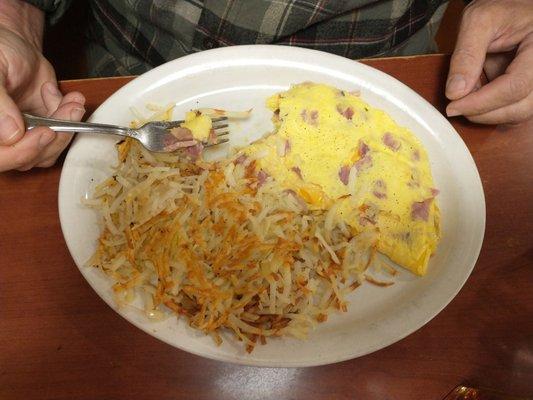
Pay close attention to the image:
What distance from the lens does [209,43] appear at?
1.41 meters

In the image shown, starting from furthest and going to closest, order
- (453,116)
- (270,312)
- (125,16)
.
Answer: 1. (125,16)
2. (453,116)
3. (270,312)

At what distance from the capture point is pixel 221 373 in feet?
3.48

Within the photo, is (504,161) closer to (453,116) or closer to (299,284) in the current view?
(453,116)

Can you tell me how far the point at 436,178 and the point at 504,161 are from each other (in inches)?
9.7

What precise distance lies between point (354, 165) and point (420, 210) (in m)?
0.20

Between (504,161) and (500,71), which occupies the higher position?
(500,71)

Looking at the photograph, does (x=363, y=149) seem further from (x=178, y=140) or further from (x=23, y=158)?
(x=23, y=158)

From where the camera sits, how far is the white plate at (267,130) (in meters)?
0.96

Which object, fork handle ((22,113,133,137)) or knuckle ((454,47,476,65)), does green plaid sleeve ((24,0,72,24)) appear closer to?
fork handle ((22,113,133,137))

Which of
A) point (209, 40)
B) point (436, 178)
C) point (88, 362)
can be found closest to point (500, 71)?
point (436, 178)

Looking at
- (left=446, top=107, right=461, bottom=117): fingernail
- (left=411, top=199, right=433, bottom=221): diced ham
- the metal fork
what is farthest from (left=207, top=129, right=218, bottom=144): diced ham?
(left=446, top=107, right=461, bottom=117): fingernail

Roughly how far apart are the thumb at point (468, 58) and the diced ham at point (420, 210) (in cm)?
32

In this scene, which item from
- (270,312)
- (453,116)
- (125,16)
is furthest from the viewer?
(125,16)

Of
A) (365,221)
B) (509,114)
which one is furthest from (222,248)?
(509,114)
